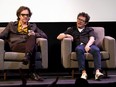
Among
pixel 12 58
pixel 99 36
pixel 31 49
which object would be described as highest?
pixel 99 36

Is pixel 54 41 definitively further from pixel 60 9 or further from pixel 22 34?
pixel 22 34

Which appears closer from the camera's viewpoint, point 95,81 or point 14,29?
point 95,81

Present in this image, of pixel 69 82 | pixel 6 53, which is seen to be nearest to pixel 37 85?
pixel 69 82

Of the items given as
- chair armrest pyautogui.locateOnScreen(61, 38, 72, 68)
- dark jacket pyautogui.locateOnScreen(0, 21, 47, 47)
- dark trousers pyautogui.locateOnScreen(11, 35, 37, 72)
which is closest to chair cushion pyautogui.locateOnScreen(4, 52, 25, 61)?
dark trousers pyautogui.locateOnScreen(11, 35, 37, 72)

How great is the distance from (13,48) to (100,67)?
1.33 meters

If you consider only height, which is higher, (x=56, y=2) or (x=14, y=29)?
(x=56, y=2)

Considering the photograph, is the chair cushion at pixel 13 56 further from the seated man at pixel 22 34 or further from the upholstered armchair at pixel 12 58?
the seated man at pixel 22 34

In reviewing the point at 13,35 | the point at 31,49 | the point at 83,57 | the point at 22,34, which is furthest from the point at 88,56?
the point at 13,35

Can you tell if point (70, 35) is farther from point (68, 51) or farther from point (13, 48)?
point (13, 48)

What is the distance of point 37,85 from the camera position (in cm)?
380

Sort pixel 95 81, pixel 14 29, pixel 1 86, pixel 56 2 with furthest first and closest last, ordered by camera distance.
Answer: pixel 56 2 < pixel 14 29 < pixel 95 81 < pixel 1 86

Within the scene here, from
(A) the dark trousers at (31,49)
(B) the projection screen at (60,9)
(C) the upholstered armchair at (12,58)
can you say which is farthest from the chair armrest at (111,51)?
(A) the dark trousers at (31,49)

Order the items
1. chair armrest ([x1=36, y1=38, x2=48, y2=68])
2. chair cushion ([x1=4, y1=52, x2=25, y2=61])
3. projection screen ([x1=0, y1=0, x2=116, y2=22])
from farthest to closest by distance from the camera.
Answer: projection screen ([x1=0, y1=0, x2=116, y2=22]) < chair armrest ([x1=36, y1=38, x2=48, y2=68]) < chair cushion ([x1=4, y1=52, x2=25, y2=61])

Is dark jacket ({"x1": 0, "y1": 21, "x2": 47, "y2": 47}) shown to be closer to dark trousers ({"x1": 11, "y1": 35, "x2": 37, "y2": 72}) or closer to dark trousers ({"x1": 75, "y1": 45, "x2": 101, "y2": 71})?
dark trousers ({"x1": 11, "y1": 35, "x2": 37, "y2": 72})
